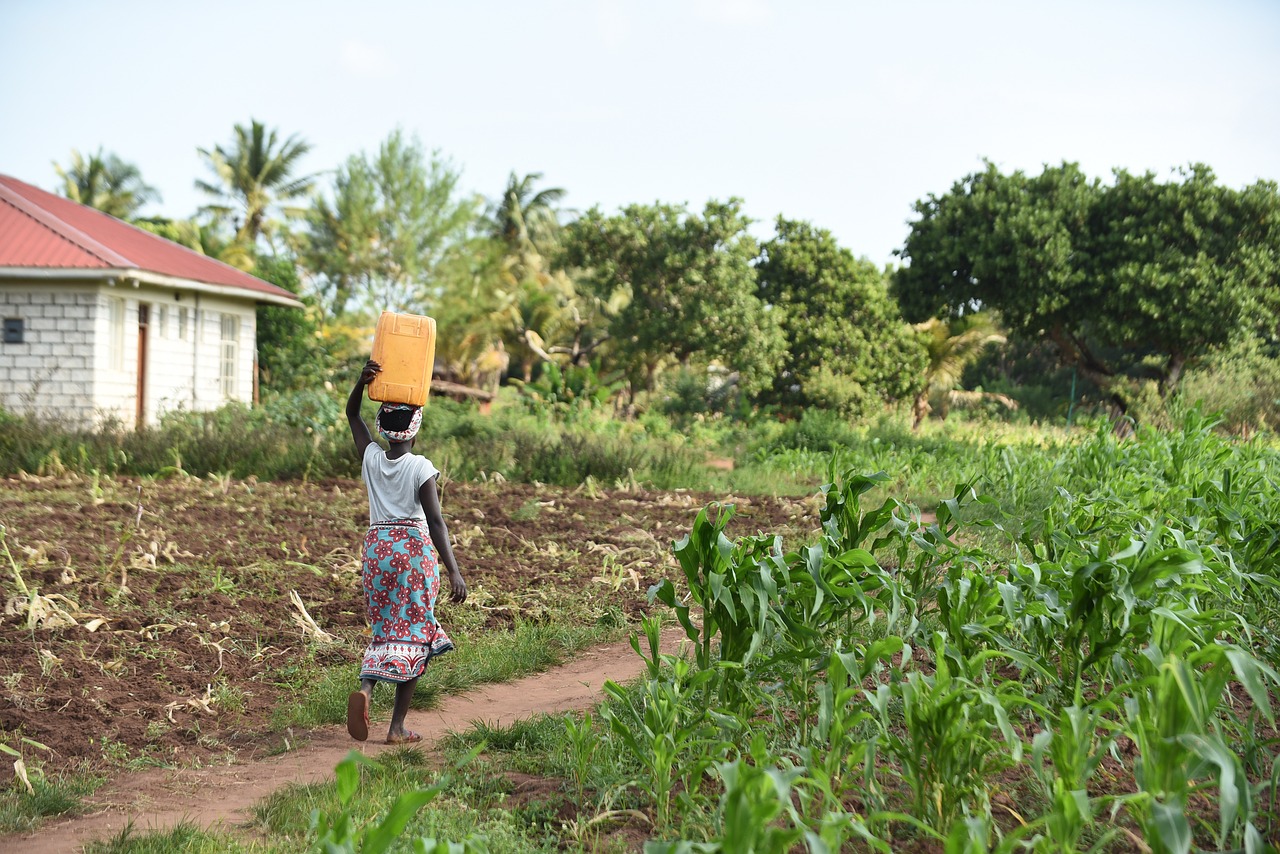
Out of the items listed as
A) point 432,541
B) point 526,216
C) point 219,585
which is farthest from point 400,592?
point 526,216

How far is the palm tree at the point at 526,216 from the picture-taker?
143 ft

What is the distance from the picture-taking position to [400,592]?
4.34 m

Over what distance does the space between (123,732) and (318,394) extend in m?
13.6

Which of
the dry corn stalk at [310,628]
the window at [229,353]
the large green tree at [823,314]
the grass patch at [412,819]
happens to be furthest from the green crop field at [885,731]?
the large green tree at [823,314]

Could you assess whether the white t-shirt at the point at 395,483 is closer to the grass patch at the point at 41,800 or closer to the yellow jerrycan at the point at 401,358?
the yellow jerrycan at the point at 401,358

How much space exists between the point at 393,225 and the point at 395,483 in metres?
33.4

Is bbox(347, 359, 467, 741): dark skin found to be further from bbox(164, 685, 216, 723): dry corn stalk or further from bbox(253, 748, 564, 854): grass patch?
bbox(164, 685, 216, 723): dry corn stalk

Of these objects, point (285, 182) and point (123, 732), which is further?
point (285, 182)

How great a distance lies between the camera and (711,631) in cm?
376

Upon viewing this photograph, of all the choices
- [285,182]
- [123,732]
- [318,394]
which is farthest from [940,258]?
[285,182]

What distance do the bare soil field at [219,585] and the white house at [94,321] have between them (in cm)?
545

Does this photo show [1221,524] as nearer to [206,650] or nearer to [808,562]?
[808,562]

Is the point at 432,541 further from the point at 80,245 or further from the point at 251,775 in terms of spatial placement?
the point at 80,245

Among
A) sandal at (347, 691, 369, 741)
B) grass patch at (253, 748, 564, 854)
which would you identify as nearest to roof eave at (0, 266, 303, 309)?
sandal at (347, 691, 369, 741)
